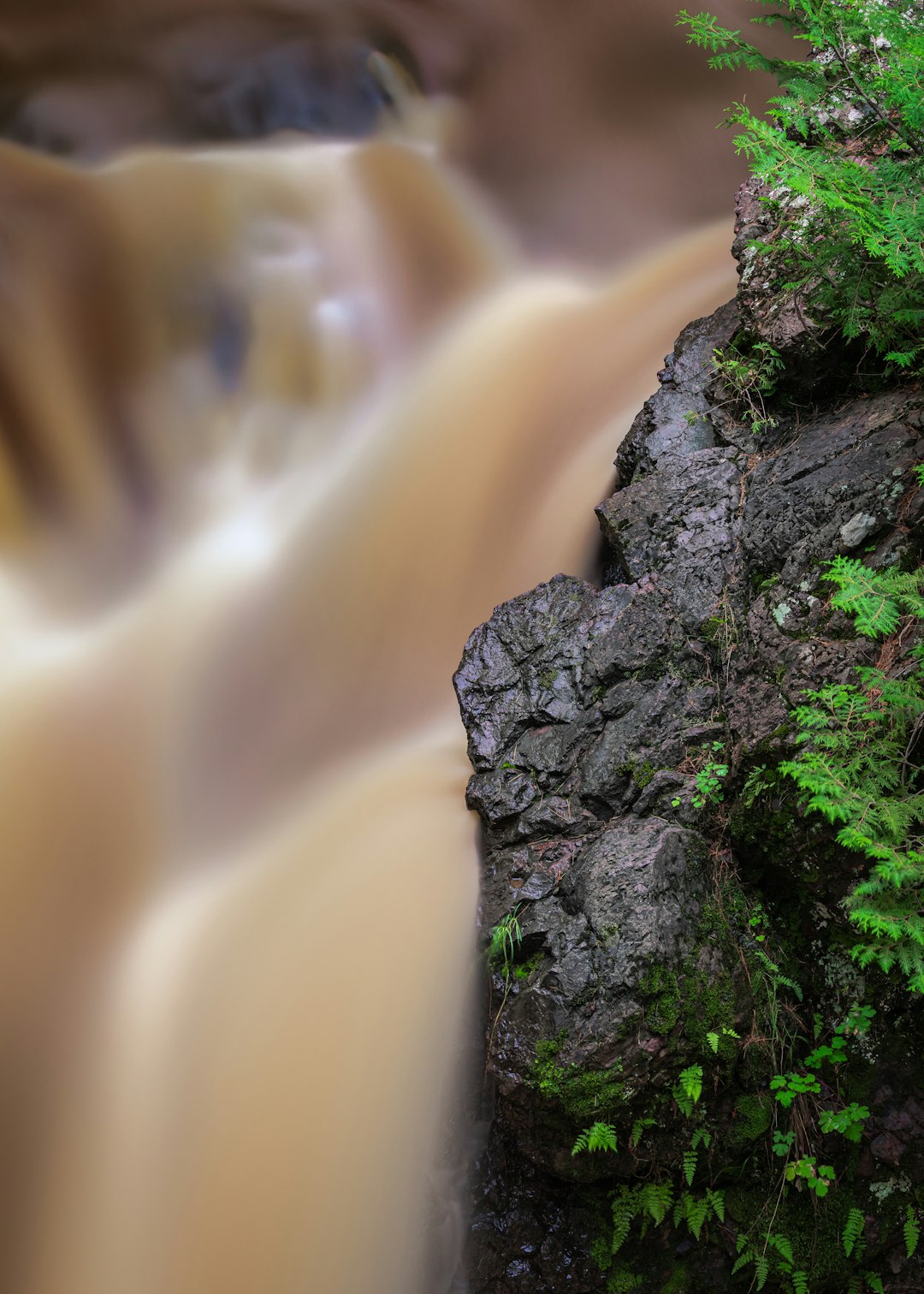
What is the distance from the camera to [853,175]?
8.18 feet

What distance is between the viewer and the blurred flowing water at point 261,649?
10.3ft

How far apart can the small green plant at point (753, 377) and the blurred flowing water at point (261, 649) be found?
87 centimetres

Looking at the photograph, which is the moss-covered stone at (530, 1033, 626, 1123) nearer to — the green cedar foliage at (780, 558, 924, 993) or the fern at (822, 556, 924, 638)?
the green cedar foliage at (780, 558, 924, 993)

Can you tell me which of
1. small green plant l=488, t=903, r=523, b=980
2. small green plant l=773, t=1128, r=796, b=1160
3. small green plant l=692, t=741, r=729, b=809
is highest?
small green plant l=692, t=741, r=729, b=809

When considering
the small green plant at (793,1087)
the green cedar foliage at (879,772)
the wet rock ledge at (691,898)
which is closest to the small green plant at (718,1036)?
the wet rock ledge at (691,898)

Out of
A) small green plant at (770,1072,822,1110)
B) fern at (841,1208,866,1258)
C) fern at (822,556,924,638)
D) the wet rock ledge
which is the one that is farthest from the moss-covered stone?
fern at (822,556,924,638)

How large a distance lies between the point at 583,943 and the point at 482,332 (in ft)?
15.3

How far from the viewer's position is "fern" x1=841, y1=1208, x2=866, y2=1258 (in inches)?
104

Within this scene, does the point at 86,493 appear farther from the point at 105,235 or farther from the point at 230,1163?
the point at 230,1163

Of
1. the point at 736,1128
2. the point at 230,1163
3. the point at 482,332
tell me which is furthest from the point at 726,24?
the point at 230,1163

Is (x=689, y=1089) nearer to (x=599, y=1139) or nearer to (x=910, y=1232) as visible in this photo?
(x=599, y=1139)

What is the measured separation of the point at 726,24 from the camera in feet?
24.4

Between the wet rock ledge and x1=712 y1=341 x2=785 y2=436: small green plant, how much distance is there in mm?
121

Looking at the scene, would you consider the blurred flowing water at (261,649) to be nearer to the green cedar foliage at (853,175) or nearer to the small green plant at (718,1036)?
the small green plant at (718,1036)
